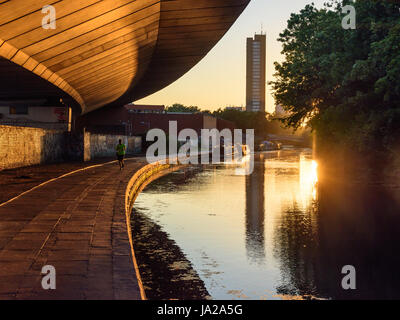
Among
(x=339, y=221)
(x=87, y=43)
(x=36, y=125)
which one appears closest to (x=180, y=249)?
(x=339, y=221)

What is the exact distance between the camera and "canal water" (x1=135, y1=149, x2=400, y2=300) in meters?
7.57

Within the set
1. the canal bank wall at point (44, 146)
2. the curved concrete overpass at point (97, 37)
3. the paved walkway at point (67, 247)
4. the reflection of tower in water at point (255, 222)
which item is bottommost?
the reflection of tower in water at point (255, 222)

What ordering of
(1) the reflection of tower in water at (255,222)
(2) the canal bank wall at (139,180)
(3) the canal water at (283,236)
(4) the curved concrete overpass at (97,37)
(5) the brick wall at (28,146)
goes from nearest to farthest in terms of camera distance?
(3) the canal water at (283,236)
(1) the reflection of tower in water at (255,222)
(2) the canal bank wall at (139,180)
(4) the curved concrete overpass at (97,37)
(5) the brick wall at (28,146)

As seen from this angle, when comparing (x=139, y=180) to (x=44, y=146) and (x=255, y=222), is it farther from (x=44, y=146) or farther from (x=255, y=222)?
(x=255, y=222)

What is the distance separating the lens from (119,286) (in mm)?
5926

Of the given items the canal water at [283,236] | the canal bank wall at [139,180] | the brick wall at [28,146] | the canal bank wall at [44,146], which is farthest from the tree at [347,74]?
the brick wall at [28,146]

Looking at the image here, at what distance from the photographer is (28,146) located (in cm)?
2702

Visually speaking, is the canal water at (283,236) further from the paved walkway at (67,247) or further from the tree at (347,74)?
the tree at (347,74)

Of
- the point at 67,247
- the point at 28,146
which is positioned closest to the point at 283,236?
the point at 67,247

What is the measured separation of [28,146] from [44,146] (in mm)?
3112

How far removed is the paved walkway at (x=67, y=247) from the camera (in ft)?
19.0

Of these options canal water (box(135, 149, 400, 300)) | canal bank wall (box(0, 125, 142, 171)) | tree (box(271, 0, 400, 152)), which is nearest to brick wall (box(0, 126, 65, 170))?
canal bank wall (box(0, 125, 142, 171))

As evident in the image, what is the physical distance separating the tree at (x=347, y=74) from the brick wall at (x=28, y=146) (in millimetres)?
16889
